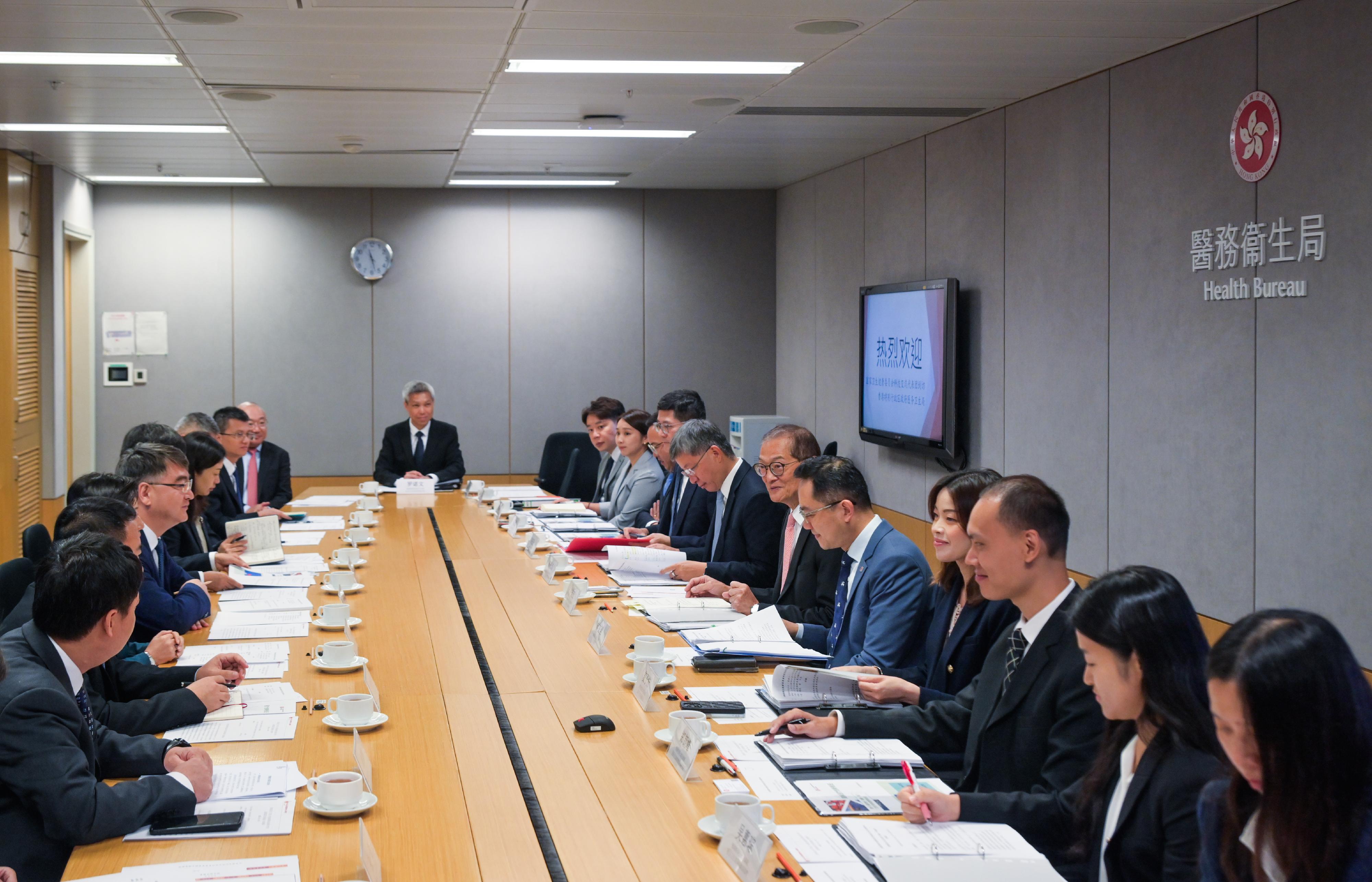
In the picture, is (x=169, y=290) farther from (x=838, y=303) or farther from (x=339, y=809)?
(x=339, y=809)

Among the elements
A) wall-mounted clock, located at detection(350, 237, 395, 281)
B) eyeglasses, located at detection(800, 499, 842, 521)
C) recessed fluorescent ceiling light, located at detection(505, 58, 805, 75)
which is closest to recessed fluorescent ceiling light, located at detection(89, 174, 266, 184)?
wall-mounted clock, located at detection(350, 237, 395, 281)

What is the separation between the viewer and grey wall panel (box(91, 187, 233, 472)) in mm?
10227

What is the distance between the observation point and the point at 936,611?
3410mm

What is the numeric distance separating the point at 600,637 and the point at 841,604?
0.77 metres

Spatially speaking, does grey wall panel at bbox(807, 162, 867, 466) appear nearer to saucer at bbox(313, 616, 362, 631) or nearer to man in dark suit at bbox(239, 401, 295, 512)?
man in dark suit at bbox(239, 401, 295, 512)

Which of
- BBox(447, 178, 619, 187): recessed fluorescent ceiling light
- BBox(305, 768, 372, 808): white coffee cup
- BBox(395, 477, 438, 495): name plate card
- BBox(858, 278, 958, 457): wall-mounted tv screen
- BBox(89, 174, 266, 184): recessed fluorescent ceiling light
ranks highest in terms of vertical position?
BBox(447, 178, 619, 187): recessed fluorescent ceiling light

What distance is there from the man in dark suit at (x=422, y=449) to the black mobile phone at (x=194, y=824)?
6.41m

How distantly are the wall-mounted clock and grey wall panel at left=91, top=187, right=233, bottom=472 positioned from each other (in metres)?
1.08

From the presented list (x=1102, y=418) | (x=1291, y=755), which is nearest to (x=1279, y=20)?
(x=1102, y=418)

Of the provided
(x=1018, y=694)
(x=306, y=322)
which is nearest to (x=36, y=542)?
(x=1018, y=694)

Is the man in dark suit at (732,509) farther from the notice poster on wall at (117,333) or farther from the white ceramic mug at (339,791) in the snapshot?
the notice poster on wall at (117,333)

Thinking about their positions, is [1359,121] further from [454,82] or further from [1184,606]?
[454,82]

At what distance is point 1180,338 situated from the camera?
5.35m

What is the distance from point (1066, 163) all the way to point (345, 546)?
4.13m
